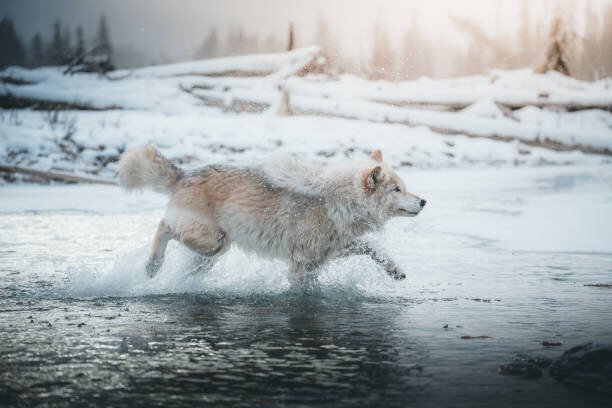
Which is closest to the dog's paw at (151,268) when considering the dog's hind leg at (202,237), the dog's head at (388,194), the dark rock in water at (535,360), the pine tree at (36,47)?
the dog's hind leg at (202,237)

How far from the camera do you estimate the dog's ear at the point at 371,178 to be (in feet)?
21.1

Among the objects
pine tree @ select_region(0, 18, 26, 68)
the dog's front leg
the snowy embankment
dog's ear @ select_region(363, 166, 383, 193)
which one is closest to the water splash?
the dog's front leg

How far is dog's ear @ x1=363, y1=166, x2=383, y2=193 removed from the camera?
6.43 meters

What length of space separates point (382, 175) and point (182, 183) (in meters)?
1.91

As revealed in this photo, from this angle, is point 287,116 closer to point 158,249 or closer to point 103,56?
point 103,56

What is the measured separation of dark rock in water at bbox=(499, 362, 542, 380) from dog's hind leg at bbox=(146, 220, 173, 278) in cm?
386

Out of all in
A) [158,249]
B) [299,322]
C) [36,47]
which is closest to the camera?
[299,322]

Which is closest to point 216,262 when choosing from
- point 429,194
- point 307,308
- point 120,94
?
point 307,308

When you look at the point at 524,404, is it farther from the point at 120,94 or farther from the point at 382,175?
the point at 120,94

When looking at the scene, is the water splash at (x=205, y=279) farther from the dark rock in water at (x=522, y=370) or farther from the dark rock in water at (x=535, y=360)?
the dark rock in water at (x=522, y=370)

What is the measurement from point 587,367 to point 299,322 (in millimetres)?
2001

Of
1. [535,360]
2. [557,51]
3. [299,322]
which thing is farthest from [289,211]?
[557,51]

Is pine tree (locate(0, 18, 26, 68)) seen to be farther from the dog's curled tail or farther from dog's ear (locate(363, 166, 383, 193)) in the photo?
dog's ear (locate(363, 166, 383, 193))

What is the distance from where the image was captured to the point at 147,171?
268 inches
